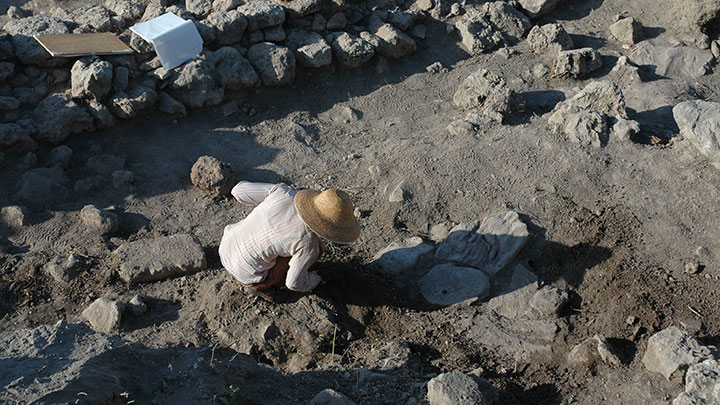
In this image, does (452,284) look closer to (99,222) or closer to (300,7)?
(99,222)

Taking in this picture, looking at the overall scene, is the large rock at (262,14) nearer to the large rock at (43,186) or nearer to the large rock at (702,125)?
the large rock at (43,186)

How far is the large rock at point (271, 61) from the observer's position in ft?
21.6

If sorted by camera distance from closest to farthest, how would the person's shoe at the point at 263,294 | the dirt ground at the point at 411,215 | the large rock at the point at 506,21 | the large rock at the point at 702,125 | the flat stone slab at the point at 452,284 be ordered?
the dirt ground at the point at 411,215, the person's shoe at the point at 263,294, the flat stone slab at the point at 452,284, the large rock at the point at 702,125, the large rock at the point at 506,21

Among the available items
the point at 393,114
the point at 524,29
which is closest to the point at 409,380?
the point at 393,114

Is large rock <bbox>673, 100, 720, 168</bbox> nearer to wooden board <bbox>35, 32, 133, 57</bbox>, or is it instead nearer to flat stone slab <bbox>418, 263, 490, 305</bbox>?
flat stone slab <bbox>418, 263, 490, 305</bbox>

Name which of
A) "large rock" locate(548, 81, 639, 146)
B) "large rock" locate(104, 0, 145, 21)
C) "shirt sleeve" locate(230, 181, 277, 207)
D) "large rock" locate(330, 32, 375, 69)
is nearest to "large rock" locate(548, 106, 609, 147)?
"large rock" locate(548, 81, 639, 146)

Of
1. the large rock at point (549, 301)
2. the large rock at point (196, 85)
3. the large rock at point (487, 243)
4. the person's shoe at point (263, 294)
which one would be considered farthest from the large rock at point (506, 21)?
the person's shoe at point (263, 294)

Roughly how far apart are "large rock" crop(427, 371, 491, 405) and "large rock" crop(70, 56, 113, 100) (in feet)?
13.2

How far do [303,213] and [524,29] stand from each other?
4.37 meters

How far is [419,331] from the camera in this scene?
4723 mm

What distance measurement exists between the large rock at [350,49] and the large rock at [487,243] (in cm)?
241

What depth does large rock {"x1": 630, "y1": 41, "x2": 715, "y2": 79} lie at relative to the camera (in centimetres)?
685

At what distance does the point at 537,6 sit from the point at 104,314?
557 centimetres

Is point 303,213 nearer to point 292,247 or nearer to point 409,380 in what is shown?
point 292,247
